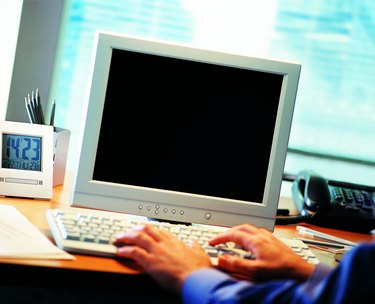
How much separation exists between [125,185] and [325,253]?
482 mm

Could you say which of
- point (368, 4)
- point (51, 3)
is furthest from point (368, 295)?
point (368, 4)

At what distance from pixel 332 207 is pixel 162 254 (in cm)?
86

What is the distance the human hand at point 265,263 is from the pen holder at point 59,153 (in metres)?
0.62

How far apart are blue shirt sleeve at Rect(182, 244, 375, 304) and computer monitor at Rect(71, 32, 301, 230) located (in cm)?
33

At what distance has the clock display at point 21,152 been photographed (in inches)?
62.3

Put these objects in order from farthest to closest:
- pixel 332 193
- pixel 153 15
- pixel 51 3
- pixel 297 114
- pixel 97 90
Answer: pixel 297 114 → pixel 153 15 → pixel 51 3 → pixel 332 193 → pixel 97 90

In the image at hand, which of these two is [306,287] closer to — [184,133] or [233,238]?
[233,238]

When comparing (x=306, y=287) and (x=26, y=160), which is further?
(x=26, y=160)

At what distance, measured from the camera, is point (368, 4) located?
2557mm

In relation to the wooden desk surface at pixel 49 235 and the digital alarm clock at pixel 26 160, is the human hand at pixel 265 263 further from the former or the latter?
the digital alarm clock at pixel 26 160

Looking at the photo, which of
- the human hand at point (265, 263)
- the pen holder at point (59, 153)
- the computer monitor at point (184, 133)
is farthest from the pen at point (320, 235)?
the pen holder at point (59, 153)

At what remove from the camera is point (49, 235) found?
1.25 m

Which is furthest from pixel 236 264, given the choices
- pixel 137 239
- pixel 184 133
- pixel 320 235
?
pixel 320 235

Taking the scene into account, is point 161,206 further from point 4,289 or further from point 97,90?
point 4,289
